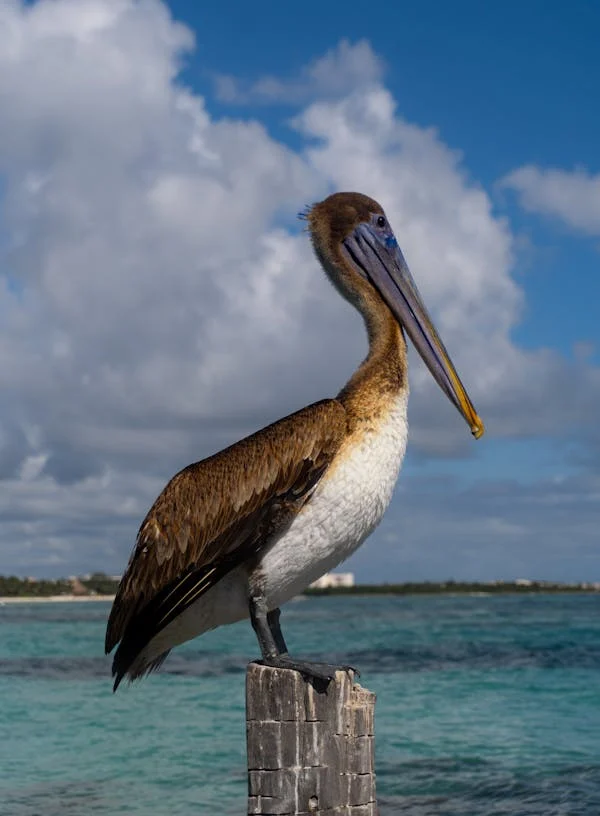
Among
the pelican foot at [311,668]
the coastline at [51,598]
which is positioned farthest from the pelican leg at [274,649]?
the coastline at [51,598]

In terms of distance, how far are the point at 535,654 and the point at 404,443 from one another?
25100 millimetres

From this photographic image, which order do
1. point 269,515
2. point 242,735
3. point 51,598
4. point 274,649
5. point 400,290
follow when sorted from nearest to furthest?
point 274,649, point 269,515, point 400,290, point 242,735, point 51,598

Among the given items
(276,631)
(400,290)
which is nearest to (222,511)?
(276,631)

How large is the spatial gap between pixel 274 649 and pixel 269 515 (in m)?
0.52

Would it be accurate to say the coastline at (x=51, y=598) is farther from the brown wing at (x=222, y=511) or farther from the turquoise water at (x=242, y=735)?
the brown wing at (x=222, y=511)

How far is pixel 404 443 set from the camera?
15.3 feet

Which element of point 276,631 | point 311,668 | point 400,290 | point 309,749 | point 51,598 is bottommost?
point 309,749

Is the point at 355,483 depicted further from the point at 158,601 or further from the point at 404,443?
the point at 158,601

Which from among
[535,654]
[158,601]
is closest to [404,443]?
[158,601]

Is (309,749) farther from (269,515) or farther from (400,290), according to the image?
(400,290)

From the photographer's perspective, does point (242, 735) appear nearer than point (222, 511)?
No

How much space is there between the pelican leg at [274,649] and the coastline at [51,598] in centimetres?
8928

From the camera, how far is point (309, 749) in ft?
12.9

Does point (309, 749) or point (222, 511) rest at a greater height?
point (222, 511)
